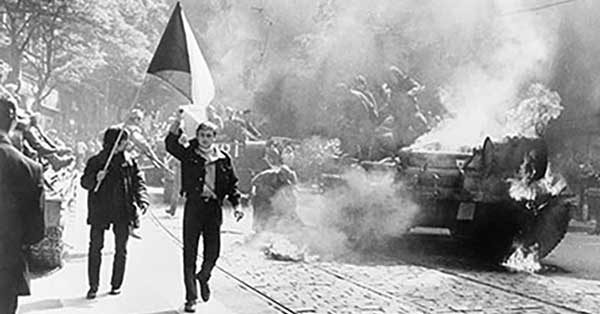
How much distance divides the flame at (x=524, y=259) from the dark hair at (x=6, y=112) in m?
8.15

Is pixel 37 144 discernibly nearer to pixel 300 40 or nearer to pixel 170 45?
pixel 170 45

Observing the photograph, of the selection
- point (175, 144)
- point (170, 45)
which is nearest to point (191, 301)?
point (175, 144)

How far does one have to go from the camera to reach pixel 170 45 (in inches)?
323

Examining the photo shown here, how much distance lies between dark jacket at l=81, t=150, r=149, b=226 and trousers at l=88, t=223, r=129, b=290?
8 cm

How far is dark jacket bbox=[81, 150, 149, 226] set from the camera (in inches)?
300

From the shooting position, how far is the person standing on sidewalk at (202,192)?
738cm

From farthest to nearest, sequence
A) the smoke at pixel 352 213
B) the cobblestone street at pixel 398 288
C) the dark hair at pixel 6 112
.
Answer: the smoke at pixel 352 213 → the cobblestone street at pixel 398 288 → the dark hair at pixel 6 112

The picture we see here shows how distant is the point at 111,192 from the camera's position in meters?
7.72

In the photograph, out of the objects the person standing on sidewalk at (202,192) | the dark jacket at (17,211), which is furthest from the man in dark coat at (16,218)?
the person standing on sidewalk at (202,192)

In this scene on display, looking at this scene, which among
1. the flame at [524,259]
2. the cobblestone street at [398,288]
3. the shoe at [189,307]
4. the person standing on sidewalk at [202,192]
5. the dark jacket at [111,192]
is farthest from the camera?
the flame at [524,259]

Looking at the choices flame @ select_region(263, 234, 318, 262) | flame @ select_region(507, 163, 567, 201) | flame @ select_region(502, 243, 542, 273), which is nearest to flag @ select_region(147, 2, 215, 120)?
flame @ select_region(263, 234, 318, 262)

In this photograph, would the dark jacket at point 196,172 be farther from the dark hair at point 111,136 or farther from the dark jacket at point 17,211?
the dark jacket at point 17,211

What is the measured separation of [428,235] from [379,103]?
8.97 feet

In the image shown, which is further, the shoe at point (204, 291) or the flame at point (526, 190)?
the flame at point (526, 190)
